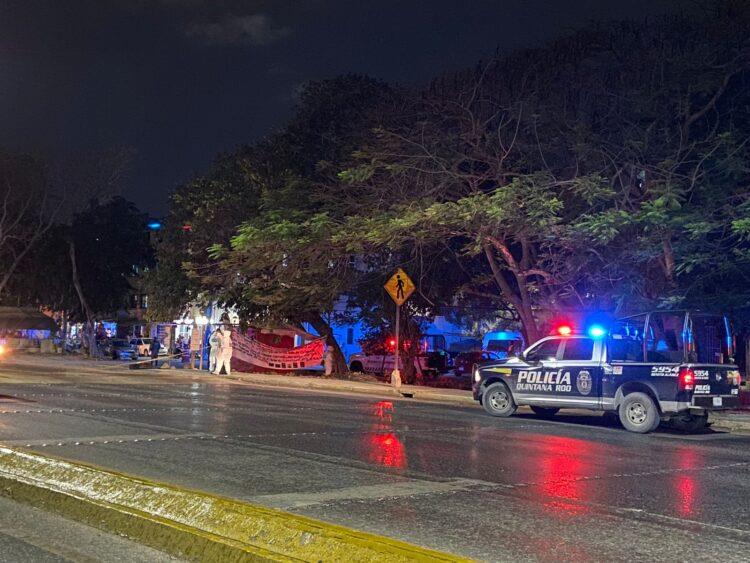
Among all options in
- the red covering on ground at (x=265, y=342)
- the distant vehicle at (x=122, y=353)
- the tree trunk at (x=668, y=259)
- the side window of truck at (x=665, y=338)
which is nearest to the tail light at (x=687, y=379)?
the side window of truck at (x=665, y=338)

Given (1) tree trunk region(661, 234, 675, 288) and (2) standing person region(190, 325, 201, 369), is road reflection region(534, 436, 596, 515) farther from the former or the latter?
(2) standing person region(190, 325, 201, 369)

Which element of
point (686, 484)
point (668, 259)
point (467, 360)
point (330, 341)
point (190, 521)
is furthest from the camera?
point (467, 360)

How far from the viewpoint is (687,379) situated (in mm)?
14633

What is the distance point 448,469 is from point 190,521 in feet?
14.5

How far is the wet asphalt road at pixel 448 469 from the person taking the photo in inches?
263

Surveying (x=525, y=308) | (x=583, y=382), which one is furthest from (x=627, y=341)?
(x=525, y=308)

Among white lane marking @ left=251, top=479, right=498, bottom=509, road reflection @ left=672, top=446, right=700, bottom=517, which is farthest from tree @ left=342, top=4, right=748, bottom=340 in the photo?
white lane marking @ left=251, top=479, right=498, bottom=509

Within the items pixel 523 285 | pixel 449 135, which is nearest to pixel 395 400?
pixel 523 285

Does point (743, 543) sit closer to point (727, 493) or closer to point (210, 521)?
point (727, 493)

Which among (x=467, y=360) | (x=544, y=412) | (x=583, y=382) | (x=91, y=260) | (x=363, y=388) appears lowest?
(x=544, y=412)

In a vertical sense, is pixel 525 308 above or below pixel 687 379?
above

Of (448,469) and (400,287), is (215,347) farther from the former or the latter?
(448,469)

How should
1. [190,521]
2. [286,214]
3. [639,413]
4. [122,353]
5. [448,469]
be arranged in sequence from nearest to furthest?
[190,521]
[448,469]
[639,413]
[286,214]
[122,353]

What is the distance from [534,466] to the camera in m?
10.3
